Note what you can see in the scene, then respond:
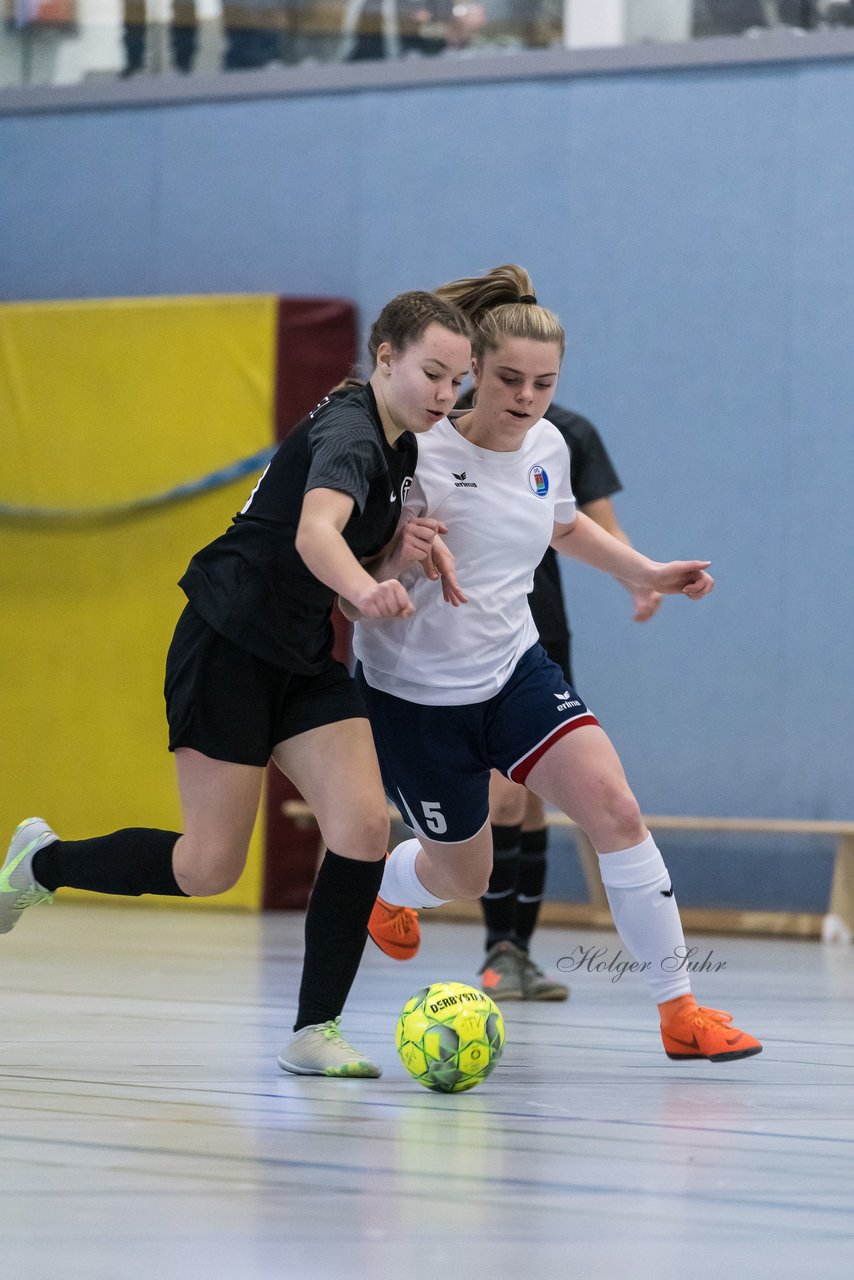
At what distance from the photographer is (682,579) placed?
12.2 feet

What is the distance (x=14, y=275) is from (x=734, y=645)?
406 cm

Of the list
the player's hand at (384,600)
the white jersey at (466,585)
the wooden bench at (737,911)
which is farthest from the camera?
the wooden bench at (737,911)

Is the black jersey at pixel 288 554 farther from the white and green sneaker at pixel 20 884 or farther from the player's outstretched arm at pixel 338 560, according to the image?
the white and green sneaker at pixel 20 884

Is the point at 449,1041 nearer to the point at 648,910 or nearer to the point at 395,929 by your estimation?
the point at 648,910

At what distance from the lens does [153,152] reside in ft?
29.5

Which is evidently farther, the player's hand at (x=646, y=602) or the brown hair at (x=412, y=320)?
the player's hand at (x=646, y=602)

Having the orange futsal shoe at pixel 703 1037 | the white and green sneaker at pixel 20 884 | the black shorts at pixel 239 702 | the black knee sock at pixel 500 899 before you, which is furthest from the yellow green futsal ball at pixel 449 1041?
the black knee sock at pixel 500 899

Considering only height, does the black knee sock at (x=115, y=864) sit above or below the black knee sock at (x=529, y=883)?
above

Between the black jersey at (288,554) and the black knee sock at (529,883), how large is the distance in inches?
76.9

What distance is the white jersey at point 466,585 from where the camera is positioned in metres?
3.57

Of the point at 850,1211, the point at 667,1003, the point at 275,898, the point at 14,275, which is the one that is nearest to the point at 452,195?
the point at 14,275

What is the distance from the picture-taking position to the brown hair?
3240mm

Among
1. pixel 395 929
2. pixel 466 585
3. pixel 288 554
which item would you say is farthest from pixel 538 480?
pixel 395 929

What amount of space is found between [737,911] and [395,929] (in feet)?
12.2
